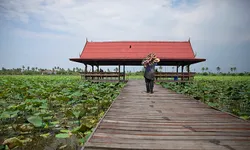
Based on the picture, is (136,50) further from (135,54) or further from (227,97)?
(227,97)

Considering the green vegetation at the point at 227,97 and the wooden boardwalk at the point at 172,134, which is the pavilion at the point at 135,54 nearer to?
the green vegetation at the point at 227,97

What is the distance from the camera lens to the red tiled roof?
1631 cm

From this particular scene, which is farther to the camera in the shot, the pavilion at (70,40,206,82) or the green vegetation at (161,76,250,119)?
the pavilion at (70,40,206,82)

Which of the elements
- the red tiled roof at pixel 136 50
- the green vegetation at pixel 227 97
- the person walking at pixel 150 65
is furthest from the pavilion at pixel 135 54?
the person walking at pixel 150 65

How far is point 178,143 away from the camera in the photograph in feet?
7.16

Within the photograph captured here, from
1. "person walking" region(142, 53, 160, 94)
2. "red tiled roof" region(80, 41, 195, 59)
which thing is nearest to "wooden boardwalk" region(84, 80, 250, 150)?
"person walking" region(142, 53, 160, 94)

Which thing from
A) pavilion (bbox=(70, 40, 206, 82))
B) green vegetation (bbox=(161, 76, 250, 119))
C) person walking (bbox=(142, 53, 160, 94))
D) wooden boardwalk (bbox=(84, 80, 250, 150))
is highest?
pavilion (bbox=(70, 40, 206, 82))

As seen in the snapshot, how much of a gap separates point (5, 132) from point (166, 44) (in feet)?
54.8

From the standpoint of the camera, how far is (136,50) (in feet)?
57.7

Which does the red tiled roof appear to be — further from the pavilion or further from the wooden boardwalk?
the wooden boardwalk

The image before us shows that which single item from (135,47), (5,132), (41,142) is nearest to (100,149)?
(41,142)

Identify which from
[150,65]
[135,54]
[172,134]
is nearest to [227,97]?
[150,65]

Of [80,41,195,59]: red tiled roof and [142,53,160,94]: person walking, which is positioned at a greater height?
[80,41,195,59]: red tiled roof

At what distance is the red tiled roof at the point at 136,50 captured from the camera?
53.5 feet
